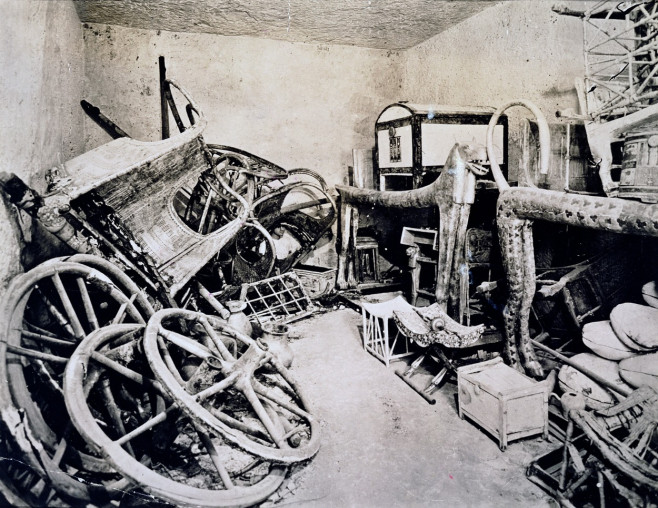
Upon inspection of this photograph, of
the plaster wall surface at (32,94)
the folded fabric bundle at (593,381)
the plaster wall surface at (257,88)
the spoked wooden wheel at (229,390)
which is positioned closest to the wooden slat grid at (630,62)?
the folded fabric bundle at (593,381)

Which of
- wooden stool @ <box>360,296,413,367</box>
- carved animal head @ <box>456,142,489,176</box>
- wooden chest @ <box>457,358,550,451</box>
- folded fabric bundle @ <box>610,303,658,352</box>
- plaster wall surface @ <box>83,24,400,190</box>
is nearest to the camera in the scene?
wooden chest @ <box>457,358,550,451</box>

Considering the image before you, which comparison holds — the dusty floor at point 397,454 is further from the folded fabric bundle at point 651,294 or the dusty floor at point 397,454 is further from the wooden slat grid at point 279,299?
the folded fabric bundle at point 651,294

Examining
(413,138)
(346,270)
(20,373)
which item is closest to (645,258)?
(413,138)

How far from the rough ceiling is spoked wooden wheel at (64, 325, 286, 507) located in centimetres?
532

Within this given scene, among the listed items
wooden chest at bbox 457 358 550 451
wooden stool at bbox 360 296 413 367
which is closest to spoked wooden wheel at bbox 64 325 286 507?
wooden chest at bbox 457 358 550 451

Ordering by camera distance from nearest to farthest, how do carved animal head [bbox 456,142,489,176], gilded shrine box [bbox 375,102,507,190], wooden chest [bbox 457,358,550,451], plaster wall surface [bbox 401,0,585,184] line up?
1. wooden chest [bbox 457,358,550,451]
2. carved animal head [bbox 456,142,489,176]
3. plaster wall surface [bbox 401,0,585,184]
4. gilded shrine box [bbox 375,102,507,190]

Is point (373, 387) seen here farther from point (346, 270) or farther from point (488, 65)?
point (488, 65)

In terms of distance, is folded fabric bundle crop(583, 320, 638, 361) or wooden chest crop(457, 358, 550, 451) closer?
wooden chest crop(457, 358, 550, 451)

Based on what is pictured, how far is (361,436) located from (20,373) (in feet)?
8.51

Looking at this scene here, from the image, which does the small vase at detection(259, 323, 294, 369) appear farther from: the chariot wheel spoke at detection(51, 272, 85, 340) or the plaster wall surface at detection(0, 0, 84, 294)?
the plaster wall surface at detection(0, 0, 84, 294)

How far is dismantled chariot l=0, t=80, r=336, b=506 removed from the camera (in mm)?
2301

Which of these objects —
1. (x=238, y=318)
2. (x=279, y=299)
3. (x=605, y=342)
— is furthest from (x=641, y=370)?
(x=279, y=299)

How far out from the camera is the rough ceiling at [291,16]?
19.6 ft

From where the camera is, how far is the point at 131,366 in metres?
3.79
